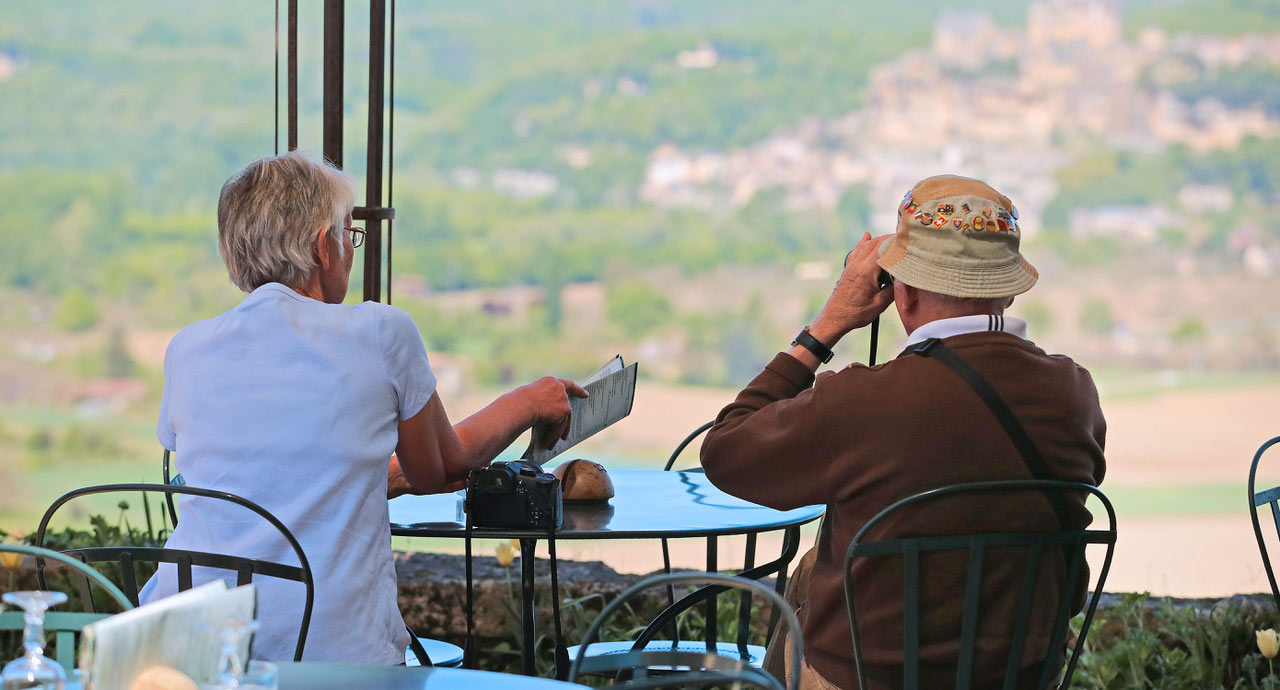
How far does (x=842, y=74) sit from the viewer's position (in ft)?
50.5

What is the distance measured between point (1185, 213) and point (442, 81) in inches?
364

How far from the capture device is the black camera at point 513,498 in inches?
69.9

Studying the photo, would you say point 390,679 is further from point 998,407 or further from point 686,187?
point 686,187

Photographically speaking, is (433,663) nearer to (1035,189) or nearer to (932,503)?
(932,503)

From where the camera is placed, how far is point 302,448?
1544mm

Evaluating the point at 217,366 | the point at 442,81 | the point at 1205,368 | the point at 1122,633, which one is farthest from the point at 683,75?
the point at 217,366

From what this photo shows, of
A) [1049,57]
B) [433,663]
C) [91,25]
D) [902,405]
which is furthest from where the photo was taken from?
[91,25]

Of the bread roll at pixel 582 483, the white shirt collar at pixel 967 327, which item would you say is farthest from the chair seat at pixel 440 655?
the white shirt collar at pixel 967 327

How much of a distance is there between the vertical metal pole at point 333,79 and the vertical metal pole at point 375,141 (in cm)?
7

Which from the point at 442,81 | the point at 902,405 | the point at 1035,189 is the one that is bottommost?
the point at 902,405

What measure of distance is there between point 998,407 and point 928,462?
106 millimetres

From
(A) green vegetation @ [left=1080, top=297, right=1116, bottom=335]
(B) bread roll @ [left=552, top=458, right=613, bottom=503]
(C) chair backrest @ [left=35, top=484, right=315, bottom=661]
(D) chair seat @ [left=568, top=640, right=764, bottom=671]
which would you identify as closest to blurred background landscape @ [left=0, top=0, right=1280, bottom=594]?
(A) green vegetation @ [left=1080, top=297, right=1116, bottom=335]

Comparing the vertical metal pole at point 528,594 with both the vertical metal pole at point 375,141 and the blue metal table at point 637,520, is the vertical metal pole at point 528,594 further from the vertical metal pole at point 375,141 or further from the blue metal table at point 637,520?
the vertical metal pole at point 375,141

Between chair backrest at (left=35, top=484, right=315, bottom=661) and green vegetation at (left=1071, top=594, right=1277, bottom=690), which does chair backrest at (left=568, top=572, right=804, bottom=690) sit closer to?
chair backrest at (left=35, top=484, right=315, bottom=661)
